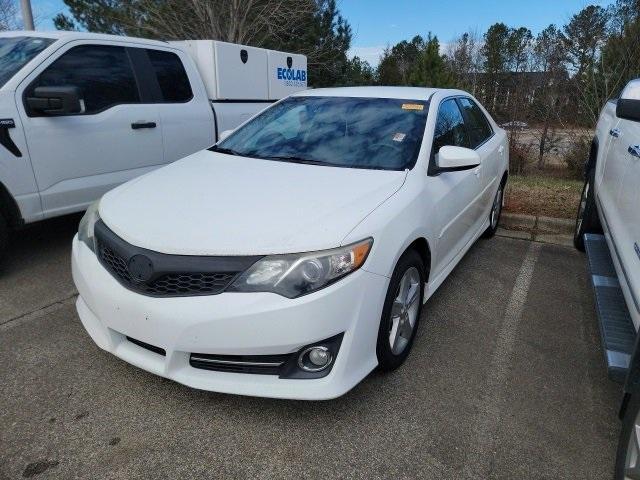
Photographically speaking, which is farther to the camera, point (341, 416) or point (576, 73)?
point (576, 73)

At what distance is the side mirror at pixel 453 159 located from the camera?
306 cm

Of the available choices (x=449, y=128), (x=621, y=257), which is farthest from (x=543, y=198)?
(x=621, y=257)

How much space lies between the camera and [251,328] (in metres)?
2.10

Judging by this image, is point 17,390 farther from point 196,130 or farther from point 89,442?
point 196,130

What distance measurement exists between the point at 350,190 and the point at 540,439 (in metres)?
1.52

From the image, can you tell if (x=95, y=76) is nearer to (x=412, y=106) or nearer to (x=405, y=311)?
(x=412, y=106)

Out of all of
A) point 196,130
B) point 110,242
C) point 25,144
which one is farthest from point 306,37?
point 110,242

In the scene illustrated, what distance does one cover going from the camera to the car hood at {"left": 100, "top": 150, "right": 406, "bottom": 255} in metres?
2.22

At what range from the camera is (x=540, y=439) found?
7.69 ft

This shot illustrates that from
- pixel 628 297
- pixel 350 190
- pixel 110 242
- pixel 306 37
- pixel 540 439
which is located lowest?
pixel 540 439

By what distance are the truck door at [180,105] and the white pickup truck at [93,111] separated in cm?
1

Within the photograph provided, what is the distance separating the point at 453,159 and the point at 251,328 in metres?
1.70

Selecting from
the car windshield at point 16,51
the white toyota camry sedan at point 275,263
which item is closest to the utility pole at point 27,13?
the car windshield at point 16,51

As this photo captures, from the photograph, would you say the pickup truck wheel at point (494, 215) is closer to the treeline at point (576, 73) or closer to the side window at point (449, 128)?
the side window at point (449, 128)
